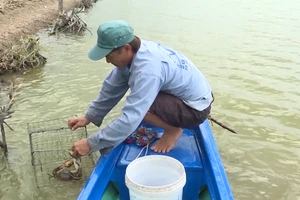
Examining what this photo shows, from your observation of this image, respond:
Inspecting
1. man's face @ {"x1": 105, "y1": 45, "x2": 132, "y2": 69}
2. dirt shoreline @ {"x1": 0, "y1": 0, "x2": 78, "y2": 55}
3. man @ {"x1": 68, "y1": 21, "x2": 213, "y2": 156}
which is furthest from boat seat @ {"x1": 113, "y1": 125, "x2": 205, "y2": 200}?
dirt shoreline @ {"x1": 0, "y1": 0, "x2": 78, "y2": 55}

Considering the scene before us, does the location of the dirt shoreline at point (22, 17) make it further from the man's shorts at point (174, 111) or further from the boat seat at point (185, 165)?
the man's shorts at point (174, 111)

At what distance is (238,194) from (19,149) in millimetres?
2403

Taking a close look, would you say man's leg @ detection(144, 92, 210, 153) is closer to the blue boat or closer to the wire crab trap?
the blue boat

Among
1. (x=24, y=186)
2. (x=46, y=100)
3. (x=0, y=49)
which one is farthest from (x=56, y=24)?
(x=24, y=186)

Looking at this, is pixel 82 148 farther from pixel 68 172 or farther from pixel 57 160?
pixel 57 160

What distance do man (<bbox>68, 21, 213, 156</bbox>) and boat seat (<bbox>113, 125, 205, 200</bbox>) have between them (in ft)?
0.38

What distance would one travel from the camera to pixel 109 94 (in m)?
3.63

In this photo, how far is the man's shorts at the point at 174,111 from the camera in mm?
3299

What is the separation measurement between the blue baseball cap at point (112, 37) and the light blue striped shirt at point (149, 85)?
6.0 inches

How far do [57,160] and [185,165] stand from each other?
1.54m

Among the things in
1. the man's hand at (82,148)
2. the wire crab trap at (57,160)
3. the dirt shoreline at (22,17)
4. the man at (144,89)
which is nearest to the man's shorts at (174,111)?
the man at (144,89)

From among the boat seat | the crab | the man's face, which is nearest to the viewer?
the man's face

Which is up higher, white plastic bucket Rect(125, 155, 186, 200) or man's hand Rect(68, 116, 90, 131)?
white plastic bucket Rect(125, 155, 186, 200)

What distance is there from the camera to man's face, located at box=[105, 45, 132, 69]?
2959 millimetres
